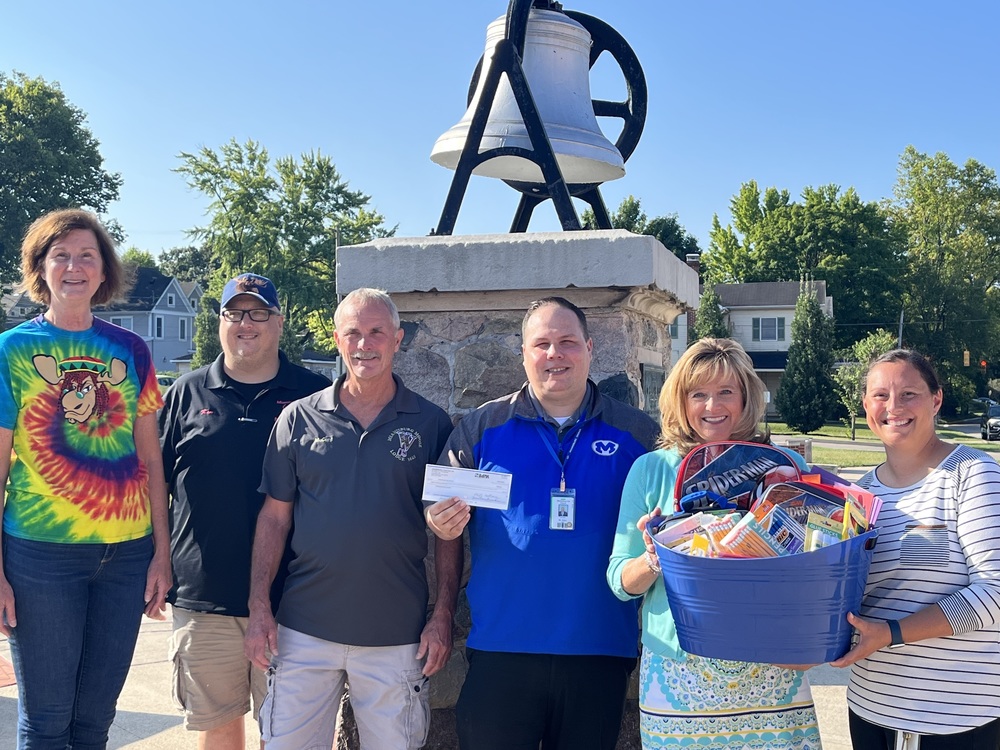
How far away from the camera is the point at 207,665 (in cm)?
311

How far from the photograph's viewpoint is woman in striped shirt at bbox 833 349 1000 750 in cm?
219

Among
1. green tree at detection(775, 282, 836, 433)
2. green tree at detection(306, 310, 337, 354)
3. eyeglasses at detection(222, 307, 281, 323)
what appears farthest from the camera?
green tree at detection(306, 310, 337, 354)

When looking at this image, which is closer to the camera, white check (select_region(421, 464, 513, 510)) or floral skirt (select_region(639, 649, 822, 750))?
floral skirt (select_region(639, 649, 822, 750))

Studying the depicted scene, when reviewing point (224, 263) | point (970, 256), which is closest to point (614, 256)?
point (224, 263)

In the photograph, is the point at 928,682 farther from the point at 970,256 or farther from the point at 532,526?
the point at 970,256

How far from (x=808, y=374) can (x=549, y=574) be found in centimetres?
3387

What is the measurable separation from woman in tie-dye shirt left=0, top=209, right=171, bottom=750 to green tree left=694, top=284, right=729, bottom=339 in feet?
120

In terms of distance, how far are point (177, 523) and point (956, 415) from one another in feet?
161

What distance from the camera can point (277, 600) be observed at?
2918 millimetres

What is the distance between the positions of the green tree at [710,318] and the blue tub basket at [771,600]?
122 feet

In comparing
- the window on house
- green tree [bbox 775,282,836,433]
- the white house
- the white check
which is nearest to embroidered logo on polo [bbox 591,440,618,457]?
the white check

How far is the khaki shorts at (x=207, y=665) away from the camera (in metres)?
3.10

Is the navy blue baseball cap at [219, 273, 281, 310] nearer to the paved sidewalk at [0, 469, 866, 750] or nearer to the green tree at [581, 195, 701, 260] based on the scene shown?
the paved sidewalk at [0, 469, 866, 750]

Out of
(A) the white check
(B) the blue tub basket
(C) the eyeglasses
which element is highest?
(C) the eyeglasses
